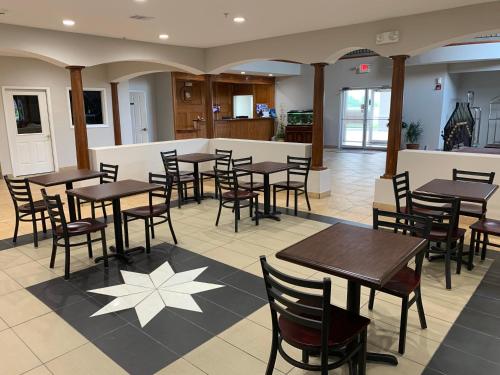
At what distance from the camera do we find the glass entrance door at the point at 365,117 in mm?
13406

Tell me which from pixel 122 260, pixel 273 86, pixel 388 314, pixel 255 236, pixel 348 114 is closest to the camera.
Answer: pixel 388 314

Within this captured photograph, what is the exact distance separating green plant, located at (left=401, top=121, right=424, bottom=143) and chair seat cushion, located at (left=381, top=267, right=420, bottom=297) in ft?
33.2

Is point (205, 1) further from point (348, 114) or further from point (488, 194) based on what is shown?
point (348, 114)

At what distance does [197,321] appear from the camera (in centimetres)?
305

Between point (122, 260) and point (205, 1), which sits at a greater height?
point (205, 1)

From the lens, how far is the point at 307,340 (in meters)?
2.03

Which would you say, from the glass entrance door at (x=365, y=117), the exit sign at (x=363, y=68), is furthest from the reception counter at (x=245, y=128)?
the exit sign at (x=363, y=68)

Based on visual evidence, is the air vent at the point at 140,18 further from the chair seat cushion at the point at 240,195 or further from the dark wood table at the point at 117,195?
the chair seat cushion at the point at 240,195

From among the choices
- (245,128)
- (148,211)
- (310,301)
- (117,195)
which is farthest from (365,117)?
(310,301)

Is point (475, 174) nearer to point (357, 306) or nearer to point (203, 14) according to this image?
point (357, 306)

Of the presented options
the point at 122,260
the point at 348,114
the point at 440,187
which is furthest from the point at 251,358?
the point at 348,114

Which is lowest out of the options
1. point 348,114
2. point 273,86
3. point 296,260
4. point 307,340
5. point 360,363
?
point 360,363

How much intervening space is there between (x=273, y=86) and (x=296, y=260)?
13521 mm

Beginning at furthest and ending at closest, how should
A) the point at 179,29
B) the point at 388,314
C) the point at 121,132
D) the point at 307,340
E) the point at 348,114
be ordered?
the point at 348,114, the point at 121,132, the point at 179,29, the point at 388,314, the point at 307,340
